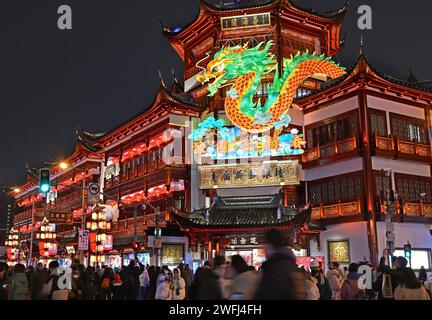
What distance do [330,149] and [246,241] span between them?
7.35 metres

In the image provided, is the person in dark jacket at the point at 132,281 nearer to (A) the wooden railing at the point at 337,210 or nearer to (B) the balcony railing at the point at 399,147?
(A) the wooden railing at the point at 337,210

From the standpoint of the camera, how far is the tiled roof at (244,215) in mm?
26312

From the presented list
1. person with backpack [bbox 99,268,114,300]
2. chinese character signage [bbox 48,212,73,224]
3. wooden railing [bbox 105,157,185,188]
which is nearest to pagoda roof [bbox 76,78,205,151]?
wooden railing [bbox 105,157,185,188]

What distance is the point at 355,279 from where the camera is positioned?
1233 cm

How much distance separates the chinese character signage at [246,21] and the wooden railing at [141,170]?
364 inches

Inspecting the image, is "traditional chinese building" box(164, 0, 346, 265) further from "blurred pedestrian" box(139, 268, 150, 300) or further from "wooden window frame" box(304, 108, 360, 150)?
"blurred pedestrian" box(139, 268, 150, 300)

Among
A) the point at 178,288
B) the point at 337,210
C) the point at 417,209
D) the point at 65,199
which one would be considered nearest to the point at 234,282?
the point at 178,288

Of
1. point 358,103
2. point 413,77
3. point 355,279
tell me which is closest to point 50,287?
point 355,279

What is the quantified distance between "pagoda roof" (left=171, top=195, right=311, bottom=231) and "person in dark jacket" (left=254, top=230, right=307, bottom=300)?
19.7 metres

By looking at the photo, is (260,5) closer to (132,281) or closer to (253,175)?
(253,175)

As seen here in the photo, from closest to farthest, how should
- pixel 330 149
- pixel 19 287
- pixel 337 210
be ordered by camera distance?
pixel 19 287
pixel 337 210
pixel 330 149

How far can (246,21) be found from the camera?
32062 millimetres

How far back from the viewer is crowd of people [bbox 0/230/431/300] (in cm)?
610
